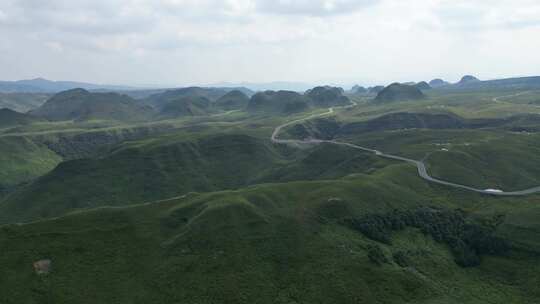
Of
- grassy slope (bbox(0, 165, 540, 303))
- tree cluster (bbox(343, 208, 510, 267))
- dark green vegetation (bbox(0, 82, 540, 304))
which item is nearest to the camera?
grassy slope (bbox(0, 165, 540, 303))

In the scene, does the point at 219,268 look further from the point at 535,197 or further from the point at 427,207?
the point at 535,197

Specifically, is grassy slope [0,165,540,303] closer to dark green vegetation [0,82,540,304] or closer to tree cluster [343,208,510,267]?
dark green vegetation [0,82,540,304]

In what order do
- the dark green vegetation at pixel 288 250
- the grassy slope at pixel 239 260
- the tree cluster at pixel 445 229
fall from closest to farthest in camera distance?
the grassy slope at pixel 239 260 < the dark green vegetation at pixel 288 250 < the tree cluster at pixel 445 229

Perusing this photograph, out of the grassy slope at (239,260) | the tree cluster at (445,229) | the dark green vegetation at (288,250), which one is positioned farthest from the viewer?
the tree cluster at (445,229)

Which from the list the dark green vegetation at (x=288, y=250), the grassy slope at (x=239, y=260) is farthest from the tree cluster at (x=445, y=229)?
the grassy slope at (x=239, y=260)

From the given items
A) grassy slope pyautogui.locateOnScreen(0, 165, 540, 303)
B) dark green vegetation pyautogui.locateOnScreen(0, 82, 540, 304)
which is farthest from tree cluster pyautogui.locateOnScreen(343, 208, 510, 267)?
grassy slope pyautogui.locateOnScreen(0, 165, 540, 303)

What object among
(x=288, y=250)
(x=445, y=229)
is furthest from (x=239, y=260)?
(x=445, y=229)

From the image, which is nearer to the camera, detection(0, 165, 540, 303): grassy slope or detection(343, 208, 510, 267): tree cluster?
detection(0, 165, 540, 303): grassy slope

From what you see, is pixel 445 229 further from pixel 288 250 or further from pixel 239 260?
pixel 239 260

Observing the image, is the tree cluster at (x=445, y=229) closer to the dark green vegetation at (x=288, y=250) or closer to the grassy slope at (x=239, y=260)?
the dark green vegetation at (x=288, y=250)
